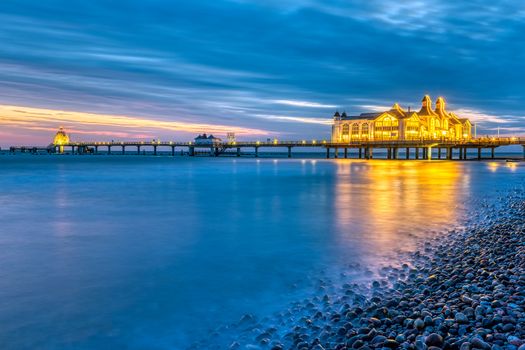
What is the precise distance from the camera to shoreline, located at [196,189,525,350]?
15.4 feet

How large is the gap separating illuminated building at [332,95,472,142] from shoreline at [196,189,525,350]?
79.0m

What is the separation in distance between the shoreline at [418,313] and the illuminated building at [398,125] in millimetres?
78986

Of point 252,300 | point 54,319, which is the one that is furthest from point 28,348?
point 252,300

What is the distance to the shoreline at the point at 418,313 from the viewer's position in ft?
15.4

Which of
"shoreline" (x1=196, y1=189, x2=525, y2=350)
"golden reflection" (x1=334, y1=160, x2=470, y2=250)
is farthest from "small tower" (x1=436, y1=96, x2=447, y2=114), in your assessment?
"shoreline" (x1=196, y1=189, x2=525, y2=350)

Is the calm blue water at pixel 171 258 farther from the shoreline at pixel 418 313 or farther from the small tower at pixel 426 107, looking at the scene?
the small tower at pixel 426 107

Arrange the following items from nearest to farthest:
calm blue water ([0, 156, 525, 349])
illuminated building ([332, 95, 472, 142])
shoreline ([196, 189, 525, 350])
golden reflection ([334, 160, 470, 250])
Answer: shoreline ([196, 189, 525, 350]) < calm blue water ([0, 156, 525, 349]) < golden reflection ([334, 160, 470, 250]) < illuminated building ([332, 95, 472, 142])

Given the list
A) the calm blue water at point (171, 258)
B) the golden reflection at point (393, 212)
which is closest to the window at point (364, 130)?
the golden reflection at point (393, 212)

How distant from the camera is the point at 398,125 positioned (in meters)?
83.8

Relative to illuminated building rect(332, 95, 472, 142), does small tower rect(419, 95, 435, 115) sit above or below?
above

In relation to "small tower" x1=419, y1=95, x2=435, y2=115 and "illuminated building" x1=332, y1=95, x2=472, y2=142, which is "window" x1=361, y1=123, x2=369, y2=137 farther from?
"small tower" x1=419, y1=95, x2=435, y2=115

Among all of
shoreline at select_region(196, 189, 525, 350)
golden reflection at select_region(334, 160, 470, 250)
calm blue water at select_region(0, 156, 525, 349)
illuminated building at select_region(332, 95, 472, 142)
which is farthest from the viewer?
illuminated building at select_region(332, 95, 472, 142)

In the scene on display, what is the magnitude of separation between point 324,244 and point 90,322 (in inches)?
257

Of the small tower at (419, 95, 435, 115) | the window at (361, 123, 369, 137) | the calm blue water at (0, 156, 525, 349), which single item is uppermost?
the small tower at (419, 95, 435, 115)
